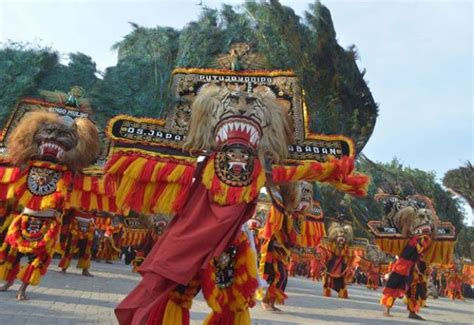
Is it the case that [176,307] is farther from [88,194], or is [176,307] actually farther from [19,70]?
[19,70]

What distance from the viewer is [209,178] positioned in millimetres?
4297

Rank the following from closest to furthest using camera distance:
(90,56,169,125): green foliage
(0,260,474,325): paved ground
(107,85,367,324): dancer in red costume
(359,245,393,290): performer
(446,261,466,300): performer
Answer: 1. (107,85,367,324): dancer in red costume
2. (0,260,474,325): paved ground
3. (90,56,169,125): green foliage
4. (446,261,466,300): performer
5. (359,245,393,290): performer

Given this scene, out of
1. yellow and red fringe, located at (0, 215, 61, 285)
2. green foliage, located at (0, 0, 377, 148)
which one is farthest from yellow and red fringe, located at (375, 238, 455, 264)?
yellow and red fringe, located at (0, 215, 61, 285)

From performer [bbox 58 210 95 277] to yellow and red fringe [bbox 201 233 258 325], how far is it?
881cm

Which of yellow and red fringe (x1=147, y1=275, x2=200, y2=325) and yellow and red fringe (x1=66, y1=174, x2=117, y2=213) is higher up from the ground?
yellow and red fringe (x1=66, y1=174, x2=117, y2=213)

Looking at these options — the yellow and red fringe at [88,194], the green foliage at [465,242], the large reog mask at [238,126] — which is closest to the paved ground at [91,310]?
the yellow and red fringe at [88,194]

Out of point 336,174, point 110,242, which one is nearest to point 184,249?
point 336,174

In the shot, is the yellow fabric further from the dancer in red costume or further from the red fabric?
the red fabric

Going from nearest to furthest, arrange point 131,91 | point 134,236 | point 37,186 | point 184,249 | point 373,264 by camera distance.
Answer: point 184,249
point 37,186
point 131,91
point 134,236
point 373,264

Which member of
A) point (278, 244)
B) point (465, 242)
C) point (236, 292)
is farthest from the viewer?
point (465, 242)

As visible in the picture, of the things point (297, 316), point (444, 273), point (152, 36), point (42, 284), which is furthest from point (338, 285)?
point (444, 273)

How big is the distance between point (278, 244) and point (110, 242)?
42.3 feet

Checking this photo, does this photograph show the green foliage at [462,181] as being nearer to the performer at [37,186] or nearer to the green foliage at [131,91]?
the green foliage at [131,91]

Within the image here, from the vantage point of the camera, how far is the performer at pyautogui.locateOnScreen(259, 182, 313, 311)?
28.6 ft
